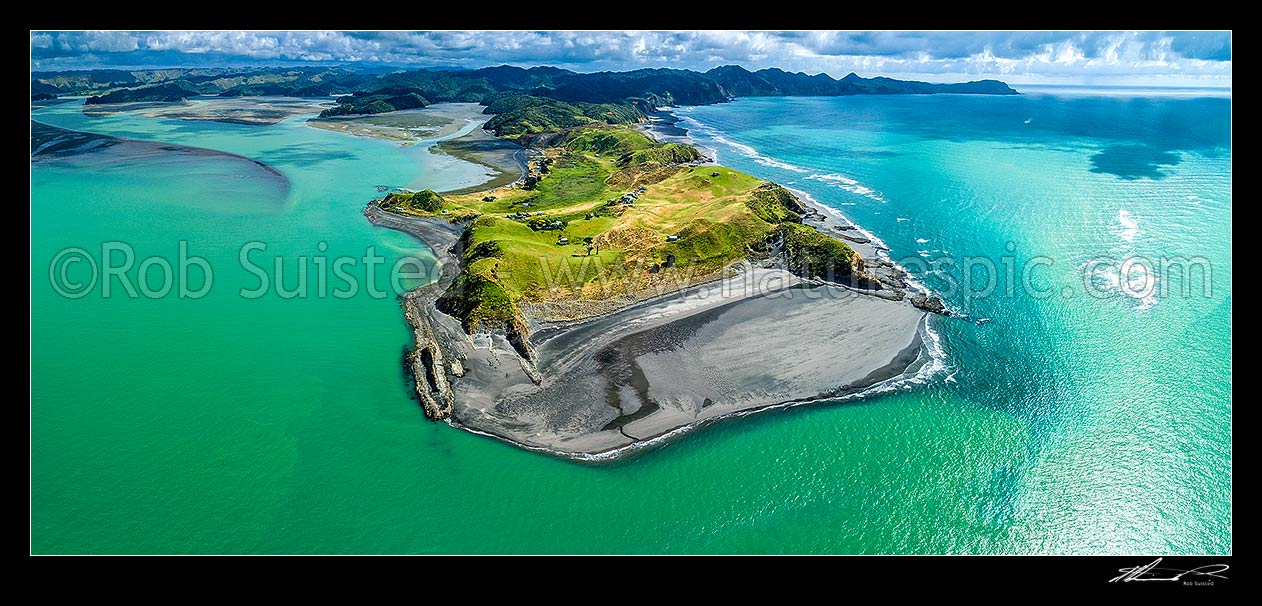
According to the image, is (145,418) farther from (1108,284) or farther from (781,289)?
(1108,284)

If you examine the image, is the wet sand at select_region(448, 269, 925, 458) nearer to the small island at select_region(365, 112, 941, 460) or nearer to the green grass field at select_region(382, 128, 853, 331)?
the small island at select_region(365, 112, 941, 460)

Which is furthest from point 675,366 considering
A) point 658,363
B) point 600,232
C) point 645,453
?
point 600,232

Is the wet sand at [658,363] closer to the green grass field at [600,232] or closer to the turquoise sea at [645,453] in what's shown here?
the turquoise sea at [645,453]

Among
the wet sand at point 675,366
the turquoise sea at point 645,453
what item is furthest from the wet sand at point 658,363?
the turquoise sea at point 645,453

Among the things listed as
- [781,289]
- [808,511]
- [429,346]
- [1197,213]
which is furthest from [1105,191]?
[429,346]

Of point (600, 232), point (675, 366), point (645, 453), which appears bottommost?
point (645, 453)

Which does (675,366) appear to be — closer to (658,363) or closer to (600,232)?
(658,363)

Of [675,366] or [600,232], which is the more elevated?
[600,232]

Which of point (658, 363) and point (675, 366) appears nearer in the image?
point (675, 366)

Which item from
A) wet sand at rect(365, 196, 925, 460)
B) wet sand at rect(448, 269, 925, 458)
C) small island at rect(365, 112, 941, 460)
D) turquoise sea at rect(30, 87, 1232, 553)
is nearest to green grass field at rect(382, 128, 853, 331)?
small island at rect(365, 112, 941, 460)
